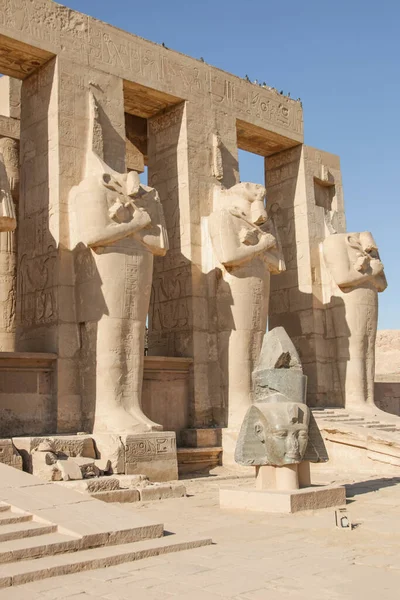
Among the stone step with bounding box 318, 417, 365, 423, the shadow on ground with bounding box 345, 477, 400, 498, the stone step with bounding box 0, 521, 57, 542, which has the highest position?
the stone step with bounding box 318, 417, 365, 423

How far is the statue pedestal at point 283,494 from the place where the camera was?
7.13 m

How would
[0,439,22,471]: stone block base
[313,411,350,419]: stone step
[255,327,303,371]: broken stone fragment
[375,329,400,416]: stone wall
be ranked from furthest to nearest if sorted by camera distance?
1. [375,329,400,416]: stone wall
2. [313,411,350,419]: stone step
3. [0,439,22,471]: stone block base
4. [255,327,303,371]: broken stone fragment

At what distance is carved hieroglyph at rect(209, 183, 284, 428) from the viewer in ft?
38.9

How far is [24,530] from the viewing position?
17.4ft

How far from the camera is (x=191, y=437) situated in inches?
461

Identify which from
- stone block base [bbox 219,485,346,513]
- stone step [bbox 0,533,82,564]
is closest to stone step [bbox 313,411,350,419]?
stone block base [bbox 219,485,346,513]

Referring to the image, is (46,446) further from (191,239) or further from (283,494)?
(191,239)

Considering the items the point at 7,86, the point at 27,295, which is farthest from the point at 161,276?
the point at 7,86

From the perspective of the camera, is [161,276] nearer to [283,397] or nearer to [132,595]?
[283,397]

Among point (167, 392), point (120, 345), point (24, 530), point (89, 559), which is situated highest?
point (120, 345)

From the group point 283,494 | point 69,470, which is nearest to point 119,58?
point 69,470

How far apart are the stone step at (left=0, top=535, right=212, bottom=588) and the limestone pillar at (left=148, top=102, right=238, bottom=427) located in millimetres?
6597

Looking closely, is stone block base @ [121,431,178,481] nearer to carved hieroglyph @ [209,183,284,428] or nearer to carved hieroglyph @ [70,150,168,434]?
carved hieroglyph @ [70,150,168,434]

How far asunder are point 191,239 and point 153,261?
2.41ft
